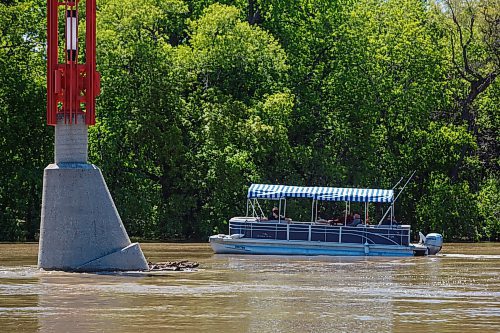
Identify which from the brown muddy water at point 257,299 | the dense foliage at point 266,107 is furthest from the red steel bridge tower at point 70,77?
the dense foliage at point 266,107

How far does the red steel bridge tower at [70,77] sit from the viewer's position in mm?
31875

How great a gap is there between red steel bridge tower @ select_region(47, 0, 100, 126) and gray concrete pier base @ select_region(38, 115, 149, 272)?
54.8 inches

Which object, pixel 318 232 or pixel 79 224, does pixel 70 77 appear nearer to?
pixel 79 224

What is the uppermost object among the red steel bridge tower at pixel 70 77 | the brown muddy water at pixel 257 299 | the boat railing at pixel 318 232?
the red steel bridge tower at pixel 70 77

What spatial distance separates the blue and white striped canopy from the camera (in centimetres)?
4697

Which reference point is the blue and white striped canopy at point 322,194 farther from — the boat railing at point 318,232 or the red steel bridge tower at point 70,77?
the red steel bridge tower at point 70,77

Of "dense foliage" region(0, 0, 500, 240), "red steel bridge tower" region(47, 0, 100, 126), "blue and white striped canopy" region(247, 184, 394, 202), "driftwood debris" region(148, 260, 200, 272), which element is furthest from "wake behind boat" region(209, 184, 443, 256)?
"red steel bridge tower" region(47, 0, 100, 126)

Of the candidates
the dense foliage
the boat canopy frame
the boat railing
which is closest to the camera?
the boat railing

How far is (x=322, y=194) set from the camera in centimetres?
4759

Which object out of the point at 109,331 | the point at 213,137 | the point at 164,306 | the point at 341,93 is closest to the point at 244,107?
the point at 213,137

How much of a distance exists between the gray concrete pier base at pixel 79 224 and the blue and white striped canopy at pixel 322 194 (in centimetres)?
1611

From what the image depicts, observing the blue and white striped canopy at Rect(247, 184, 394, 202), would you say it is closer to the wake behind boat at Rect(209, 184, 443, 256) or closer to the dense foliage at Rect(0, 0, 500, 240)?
the wake behind boat at Rect(209, 184, 443, 256)

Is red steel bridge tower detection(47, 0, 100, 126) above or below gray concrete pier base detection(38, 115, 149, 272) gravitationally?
above

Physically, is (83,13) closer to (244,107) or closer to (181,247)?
(244,107)
